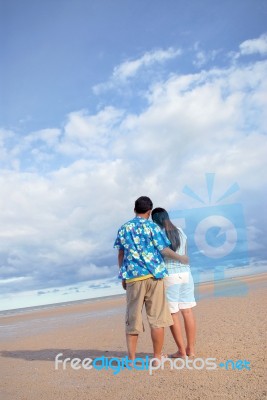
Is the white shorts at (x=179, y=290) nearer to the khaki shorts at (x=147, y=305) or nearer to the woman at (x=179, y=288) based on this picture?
the woman at (x=179, y=288)

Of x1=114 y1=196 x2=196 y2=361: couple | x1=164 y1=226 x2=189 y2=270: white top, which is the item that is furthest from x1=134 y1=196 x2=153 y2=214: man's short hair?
x1=164 y1=226 x2=189 y2=270: white top

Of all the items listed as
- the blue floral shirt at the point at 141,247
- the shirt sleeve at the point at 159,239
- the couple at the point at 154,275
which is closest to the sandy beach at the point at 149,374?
the couple at the point at 154,275

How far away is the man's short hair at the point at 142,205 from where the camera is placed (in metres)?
5.69

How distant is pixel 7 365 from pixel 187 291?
11.9 feet

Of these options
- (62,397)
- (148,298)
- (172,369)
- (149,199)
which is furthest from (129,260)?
(62,397)

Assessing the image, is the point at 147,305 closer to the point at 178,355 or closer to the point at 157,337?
the point at 157,337

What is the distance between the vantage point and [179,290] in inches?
227

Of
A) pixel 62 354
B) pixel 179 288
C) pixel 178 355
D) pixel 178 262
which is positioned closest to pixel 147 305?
pixel 179 288

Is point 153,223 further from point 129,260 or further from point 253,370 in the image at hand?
point 253,370

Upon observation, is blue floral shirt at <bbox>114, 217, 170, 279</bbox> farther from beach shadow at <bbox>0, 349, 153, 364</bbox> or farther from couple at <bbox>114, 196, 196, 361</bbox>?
beach shadow at <bbox>0, 349, 153, 364</bbox>

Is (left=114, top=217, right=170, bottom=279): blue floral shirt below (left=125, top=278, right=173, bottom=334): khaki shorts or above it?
above

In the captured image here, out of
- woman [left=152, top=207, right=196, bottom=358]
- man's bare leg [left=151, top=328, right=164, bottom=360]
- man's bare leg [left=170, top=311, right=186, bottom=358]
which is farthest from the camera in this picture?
woman [left=152, top=207, right=196, bottom=358]

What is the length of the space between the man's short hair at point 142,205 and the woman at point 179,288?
257 millimetres

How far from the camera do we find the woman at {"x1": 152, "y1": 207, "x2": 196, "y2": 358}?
18.6 ft
